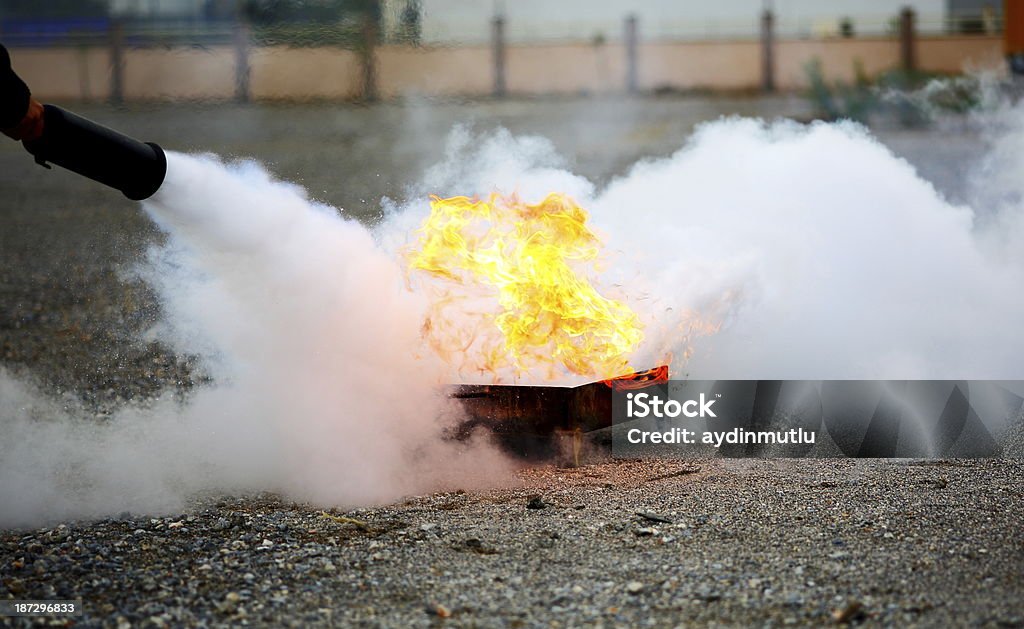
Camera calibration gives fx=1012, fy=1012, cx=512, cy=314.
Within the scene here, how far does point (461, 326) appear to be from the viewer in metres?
8.92

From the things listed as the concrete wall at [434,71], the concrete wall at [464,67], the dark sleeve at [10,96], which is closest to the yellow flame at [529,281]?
the dark sleeve at [10,96]

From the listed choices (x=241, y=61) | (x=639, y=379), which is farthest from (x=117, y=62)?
(x=639, y=379)

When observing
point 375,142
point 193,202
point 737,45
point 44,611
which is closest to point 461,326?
point 193,202

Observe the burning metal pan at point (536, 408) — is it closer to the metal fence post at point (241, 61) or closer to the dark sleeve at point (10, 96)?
the dark sleeve at point (10, 96)

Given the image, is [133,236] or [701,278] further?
[133,236]

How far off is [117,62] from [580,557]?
13.7 metres

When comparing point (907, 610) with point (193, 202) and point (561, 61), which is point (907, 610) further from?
point (561, 61)

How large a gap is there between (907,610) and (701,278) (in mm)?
4763

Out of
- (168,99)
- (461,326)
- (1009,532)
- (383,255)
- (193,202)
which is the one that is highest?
(168,99)

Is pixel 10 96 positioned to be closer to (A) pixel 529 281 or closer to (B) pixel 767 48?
(A) pixel 529 281

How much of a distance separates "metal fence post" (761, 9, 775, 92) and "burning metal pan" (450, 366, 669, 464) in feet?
79.4

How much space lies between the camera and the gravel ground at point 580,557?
5.67 metres

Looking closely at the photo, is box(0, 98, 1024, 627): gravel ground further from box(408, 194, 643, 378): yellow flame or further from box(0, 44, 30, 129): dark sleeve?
box(0, 44, 30, 129): dark sleeve

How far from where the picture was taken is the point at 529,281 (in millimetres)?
8727
